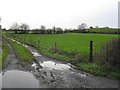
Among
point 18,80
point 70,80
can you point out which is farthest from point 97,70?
point 18,80

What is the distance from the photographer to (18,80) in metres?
14.1

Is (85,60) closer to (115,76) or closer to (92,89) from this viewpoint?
(115,76)

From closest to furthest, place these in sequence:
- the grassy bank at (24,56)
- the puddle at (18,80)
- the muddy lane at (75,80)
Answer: the puddle at (18,80)
the muddy lane at (75,80)
the grassy bank at (24,56)

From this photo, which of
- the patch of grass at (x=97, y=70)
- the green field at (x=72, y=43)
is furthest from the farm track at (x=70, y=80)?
the green field at (x=72, y=43)

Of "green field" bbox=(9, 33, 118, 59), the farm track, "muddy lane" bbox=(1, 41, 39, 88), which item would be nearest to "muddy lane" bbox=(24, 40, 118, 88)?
the farm track

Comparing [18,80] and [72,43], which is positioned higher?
[72,43]

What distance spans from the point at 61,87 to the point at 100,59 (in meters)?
6.16

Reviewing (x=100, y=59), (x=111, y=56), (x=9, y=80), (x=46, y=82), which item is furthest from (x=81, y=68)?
(x=9, y=80)

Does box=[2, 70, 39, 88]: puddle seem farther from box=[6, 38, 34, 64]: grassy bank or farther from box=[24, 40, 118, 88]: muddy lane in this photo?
box=[6, 38, 34, 64]: grassy bank

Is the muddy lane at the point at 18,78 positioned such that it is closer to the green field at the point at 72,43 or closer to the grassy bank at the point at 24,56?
the grassy bank at the point at 24,56

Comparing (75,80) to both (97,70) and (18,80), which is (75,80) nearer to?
(97,70)

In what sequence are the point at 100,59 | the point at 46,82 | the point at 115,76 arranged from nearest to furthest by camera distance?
the point at 46,82 < the point at 115,76 < the point at 100,59

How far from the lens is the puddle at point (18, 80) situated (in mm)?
12797

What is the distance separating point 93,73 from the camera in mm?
16094
